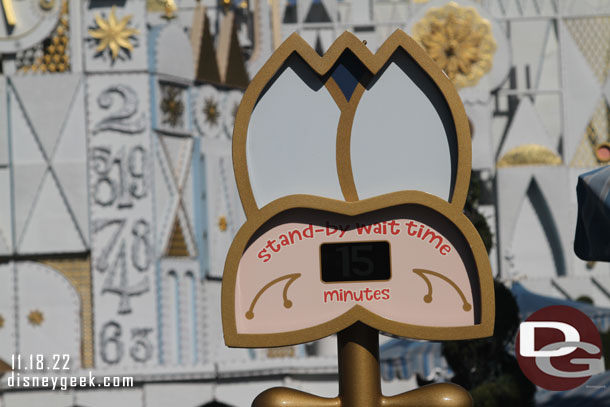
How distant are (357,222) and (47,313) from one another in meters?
18.2

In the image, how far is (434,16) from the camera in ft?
124

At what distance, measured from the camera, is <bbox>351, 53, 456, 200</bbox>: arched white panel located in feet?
19.7

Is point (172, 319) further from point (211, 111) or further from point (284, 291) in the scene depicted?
point (284, 291)

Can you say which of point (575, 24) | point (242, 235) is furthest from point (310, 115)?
point (575, 24)

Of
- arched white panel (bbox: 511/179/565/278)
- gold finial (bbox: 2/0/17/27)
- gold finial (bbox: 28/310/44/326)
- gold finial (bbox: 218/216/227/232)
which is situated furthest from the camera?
arched white panel (bbox: 511/179/565/278)

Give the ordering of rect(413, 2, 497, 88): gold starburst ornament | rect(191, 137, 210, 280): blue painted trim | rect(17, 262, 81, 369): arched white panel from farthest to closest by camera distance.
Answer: rect(413, 2, 497, 88): gold starburst ornament
rect(191, 137, 210, 280): blue painted trim
rect(17, 262, 81, 369): arched white panel

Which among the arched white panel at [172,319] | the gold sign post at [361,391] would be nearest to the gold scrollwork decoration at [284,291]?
the gold sign post at [361,391]

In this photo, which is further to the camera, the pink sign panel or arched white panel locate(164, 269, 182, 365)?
arched white panel locate(164, 269, 182, 365)

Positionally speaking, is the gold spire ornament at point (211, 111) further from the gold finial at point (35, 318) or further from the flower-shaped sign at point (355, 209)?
the flower-shaped sign at point (355, 209)

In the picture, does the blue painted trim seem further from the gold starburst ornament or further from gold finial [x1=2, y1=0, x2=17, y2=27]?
the gold starburst ornament

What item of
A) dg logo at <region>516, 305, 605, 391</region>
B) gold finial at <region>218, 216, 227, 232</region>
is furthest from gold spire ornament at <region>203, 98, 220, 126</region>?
dg logo at <region>516, 305, 605, 391</region>

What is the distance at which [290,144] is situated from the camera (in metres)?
6.07

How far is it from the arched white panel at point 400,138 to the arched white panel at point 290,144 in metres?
0.14

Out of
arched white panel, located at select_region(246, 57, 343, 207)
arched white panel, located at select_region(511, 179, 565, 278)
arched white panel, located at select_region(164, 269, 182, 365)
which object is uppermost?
arched white panel, located at select_region(511, 179, 565, 278)
